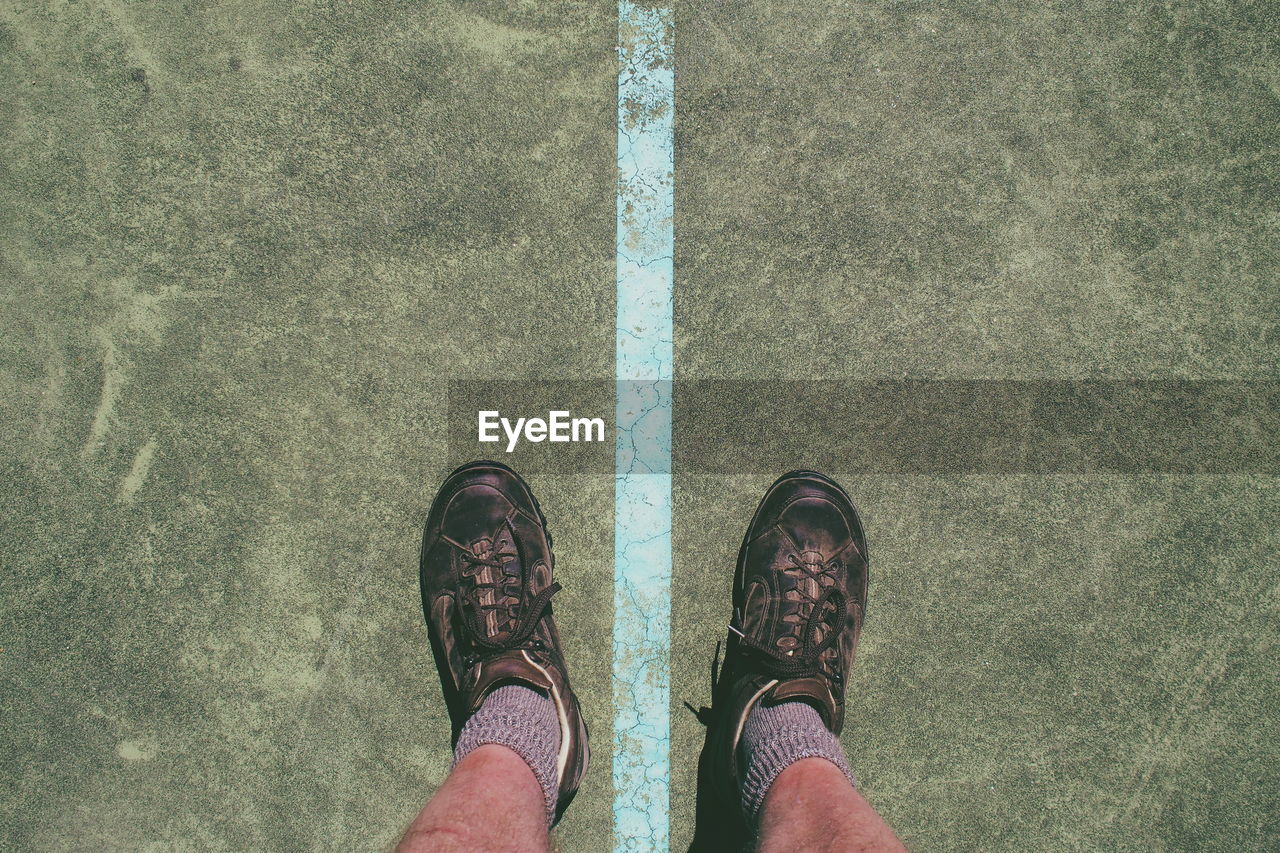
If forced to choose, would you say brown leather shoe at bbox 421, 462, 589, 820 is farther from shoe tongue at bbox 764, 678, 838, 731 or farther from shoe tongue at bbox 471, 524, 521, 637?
shoe tongue at bbox 764, 678, 838, 731

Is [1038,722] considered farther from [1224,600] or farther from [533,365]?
[533,365]

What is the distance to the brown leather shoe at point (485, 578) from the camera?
2.53 metres

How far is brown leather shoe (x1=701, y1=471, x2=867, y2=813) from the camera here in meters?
2.56

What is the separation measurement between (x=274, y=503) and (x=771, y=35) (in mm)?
2466

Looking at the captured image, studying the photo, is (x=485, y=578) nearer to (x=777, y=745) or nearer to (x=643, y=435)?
(x=643, y=435)

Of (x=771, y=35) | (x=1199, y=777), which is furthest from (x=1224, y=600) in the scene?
(x=771, y=35)

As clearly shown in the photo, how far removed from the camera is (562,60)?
8.73 feet

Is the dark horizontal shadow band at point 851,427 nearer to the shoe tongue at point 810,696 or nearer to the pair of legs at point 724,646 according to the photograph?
the pair of legs at point 724,646

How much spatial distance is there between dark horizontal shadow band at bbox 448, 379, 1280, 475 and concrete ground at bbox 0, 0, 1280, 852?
0.06 meters

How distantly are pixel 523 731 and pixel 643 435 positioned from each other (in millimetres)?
1050

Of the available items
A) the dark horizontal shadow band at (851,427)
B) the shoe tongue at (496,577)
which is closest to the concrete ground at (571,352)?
the dark horizontal shadow band at (851,427)

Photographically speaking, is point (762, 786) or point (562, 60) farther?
point (562, 60)

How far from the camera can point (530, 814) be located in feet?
6.79

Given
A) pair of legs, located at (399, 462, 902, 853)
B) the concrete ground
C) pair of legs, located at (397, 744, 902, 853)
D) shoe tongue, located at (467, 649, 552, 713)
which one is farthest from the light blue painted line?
pair of legs, located at (397, 744, 902, 853)
